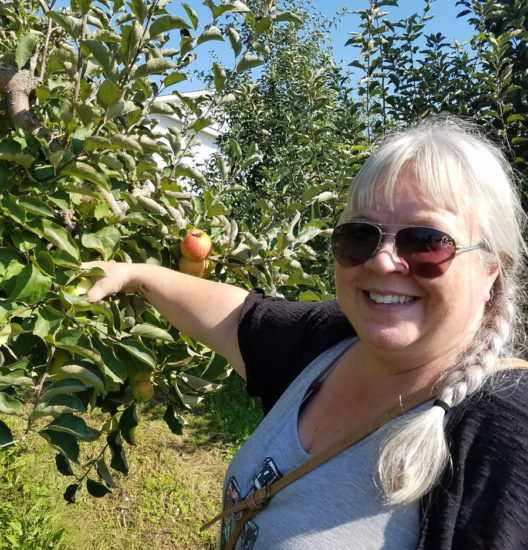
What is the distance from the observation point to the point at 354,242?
3.84 ft

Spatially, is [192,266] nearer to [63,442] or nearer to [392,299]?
[63,442]

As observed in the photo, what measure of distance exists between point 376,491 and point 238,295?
2.70 ft

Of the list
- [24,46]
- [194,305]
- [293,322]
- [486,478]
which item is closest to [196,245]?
[194,305]

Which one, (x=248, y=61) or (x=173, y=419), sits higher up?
(x=248, y=61)

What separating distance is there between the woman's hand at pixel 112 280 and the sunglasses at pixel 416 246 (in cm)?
71

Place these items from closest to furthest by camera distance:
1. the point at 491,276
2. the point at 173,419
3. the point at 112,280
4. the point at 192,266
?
the point at 491,276 → the point at 112,280 → the point at 192,266 → the point at 173,419

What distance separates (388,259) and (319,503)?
505 mm

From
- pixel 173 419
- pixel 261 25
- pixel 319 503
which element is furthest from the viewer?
pixel 173 419

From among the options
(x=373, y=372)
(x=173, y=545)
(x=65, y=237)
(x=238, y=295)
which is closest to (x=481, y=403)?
(x=373, y=372)

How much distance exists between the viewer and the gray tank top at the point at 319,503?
957mm

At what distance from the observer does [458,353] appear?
3.66 feet

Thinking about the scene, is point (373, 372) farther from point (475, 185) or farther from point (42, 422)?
point (42, 422)

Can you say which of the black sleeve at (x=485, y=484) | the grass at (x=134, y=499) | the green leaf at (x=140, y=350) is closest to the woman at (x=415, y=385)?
the black sleeve at (x=485, y=484)

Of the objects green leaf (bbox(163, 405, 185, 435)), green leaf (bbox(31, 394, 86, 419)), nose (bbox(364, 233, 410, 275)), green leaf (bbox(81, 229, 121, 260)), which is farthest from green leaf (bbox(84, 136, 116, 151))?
green leaf (bbox(163, 405, 185, 435))
